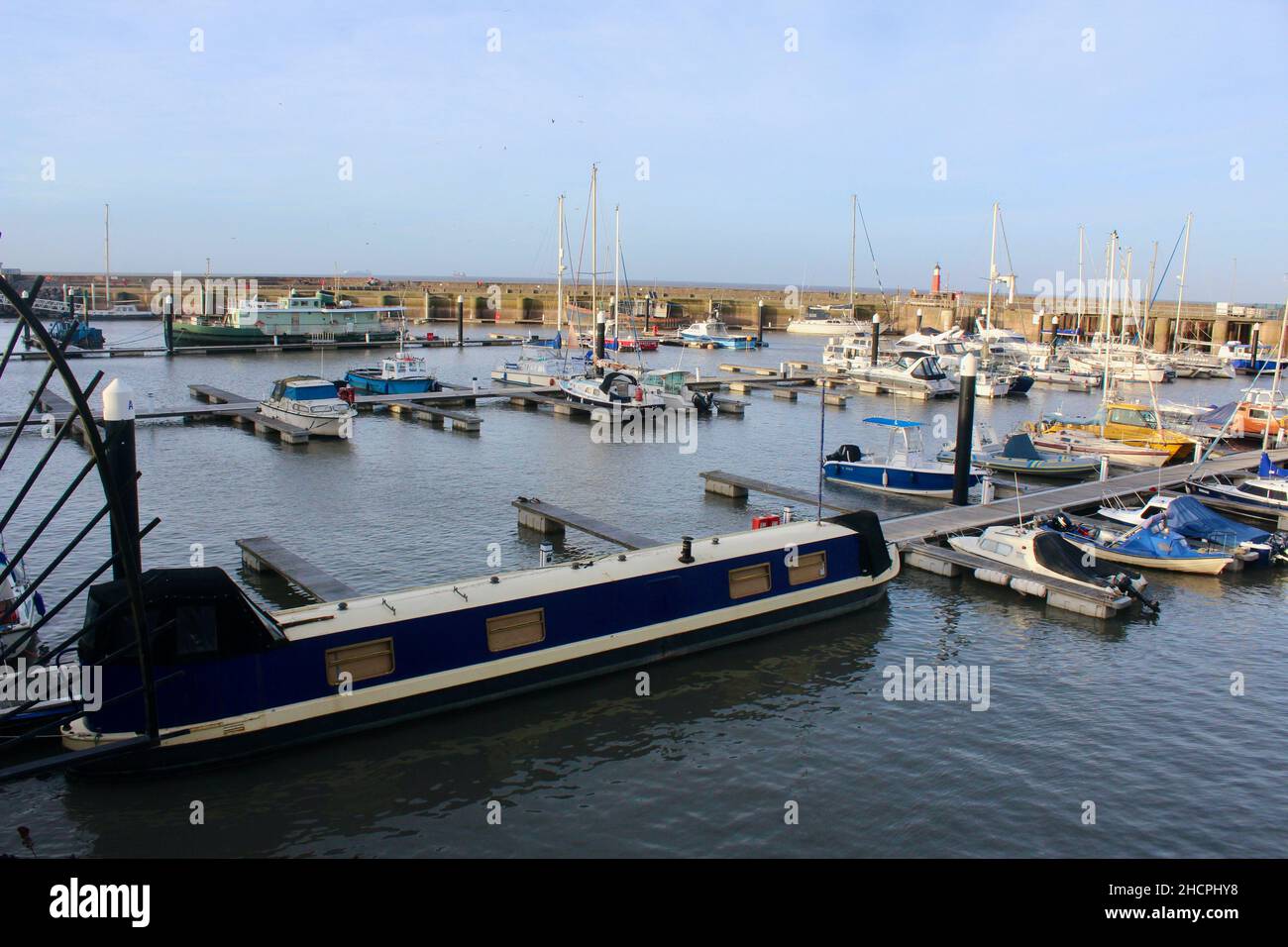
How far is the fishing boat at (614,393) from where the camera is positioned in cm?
5378

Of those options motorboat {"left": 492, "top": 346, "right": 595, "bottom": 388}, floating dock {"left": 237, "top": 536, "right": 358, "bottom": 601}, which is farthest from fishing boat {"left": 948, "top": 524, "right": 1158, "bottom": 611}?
motorboat {"left": 492, "top": 346, "right": 595, "bottom": 388}

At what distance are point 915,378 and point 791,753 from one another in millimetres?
57798

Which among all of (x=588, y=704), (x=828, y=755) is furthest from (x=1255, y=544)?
(x=588, y=704)

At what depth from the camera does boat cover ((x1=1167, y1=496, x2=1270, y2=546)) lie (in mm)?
29156

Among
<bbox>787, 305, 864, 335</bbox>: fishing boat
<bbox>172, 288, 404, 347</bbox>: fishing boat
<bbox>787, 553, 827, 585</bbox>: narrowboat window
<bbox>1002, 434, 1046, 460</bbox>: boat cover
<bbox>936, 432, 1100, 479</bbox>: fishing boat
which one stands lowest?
<bbox>787, 553, 827, 585</bbox>: narrowboat window

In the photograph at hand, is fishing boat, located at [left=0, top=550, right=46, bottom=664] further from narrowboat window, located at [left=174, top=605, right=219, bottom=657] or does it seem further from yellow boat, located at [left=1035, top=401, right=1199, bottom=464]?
yellow boat, located at [left=1035, top=401, right=1199, bottom=464]

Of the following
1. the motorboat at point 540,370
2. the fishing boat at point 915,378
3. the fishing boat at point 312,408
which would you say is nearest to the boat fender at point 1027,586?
the fishing boat at point 312,408

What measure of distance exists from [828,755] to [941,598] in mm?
9578

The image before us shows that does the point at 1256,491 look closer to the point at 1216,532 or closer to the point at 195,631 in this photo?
the point at 1216,532

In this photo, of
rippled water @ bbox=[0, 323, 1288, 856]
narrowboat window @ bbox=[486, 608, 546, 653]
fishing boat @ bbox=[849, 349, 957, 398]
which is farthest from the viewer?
fishing boat @ bbox=[849, 349, 957, 398]

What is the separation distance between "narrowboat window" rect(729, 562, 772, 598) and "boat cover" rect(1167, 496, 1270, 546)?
15528mm
